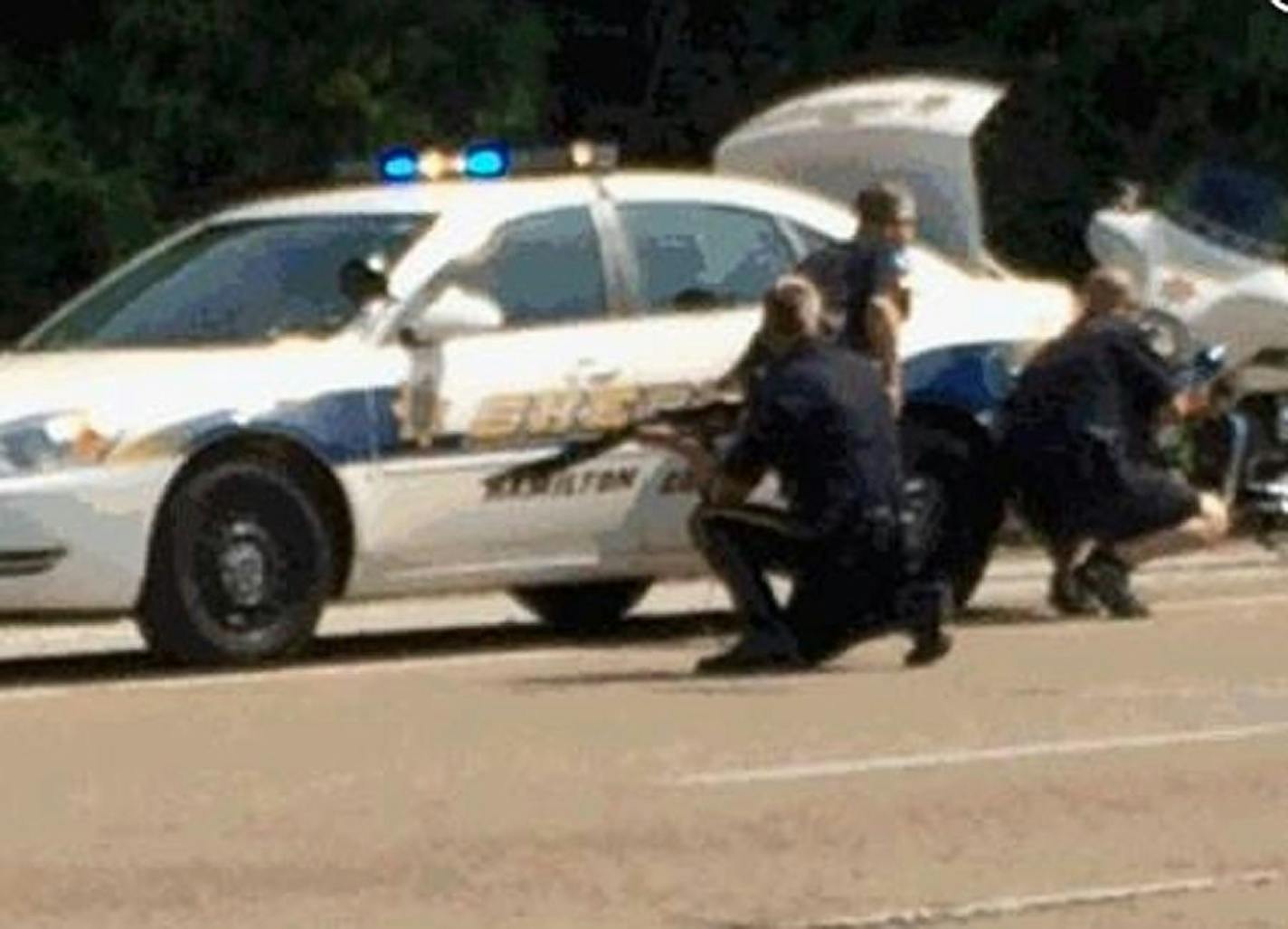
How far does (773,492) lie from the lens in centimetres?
1953

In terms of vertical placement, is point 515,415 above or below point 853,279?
below

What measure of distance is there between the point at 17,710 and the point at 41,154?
10257 mm

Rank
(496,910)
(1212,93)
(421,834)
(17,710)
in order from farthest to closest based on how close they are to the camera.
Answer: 1. (1212,93)
2. (17,710)
3. (421,834)
4. (496,910)

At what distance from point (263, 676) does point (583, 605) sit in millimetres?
2521

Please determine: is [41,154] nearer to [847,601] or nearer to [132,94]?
[132,94]

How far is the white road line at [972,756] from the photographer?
1542 cm

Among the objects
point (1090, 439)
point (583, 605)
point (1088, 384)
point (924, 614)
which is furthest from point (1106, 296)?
point (924, 614)

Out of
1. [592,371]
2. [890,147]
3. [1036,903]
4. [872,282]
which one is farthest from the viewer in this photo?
[890,147]

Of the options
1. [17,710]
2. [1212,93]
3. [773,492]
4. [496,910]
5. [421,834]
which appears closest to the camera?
[496,910]

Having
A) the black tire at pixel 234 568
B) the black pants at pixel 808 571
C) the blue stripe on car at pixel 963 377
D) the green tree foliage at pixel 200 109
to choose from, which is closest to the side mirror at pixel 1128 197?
the green tree foliage at pixel 200 109

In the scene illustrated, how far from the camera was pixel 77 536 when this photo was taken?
59.3ft

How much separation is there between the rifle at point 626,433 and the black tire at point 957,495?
1.15 meters

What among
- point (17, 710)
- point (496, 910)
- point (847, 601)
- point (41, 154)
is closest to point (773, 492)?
point (847, 601)

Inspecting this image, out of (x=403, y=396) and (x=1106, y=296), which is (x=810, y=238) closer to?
(x=1106, y=296)
